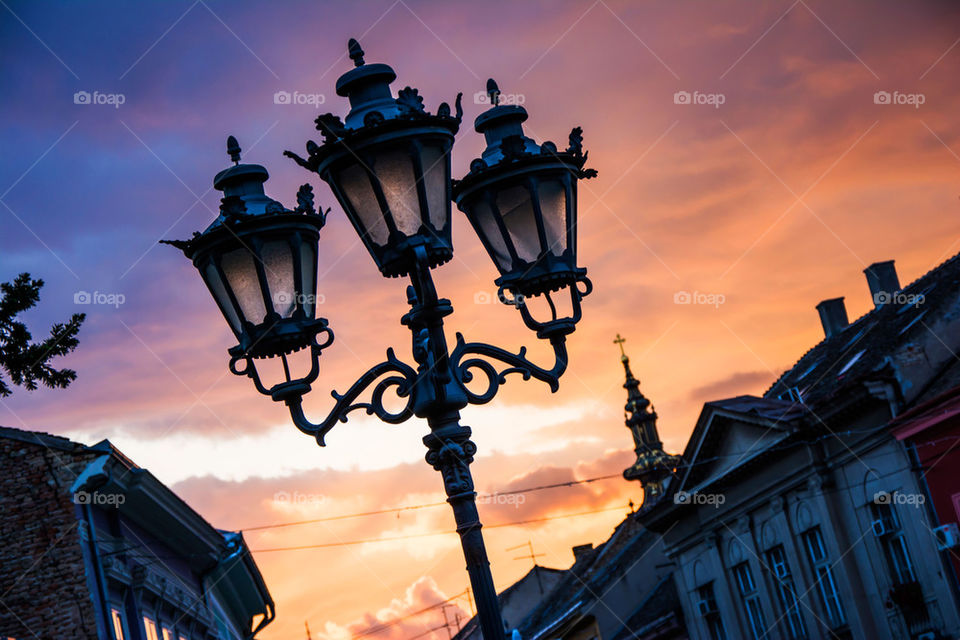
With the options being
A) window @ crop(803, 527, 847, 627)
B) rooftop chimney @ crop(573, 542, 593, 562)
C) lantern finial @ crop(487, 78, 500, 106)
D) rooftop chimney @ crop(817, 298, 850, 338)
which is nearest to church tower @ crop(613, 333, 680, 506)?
rooftop chimney @ crop(573, 542, 593, 562)

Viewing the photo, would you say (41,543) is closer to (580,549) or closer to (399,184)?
(399,184)

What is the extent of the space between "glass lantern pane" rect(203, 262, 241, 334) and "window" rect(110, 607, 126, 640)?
1306 cm

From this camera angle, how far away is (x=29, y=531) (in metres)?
18.8

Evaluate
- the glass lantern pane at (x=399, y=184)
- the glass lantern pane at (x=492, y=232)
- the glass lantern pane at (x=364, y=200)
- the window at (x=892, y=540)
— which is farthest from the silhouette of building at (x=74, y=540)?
the window at (x=892, y=540)

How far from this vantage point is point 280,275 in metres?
6.95

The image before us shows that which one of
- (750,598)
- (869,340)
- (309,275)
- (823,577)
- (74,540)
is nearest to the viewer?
(309,275)

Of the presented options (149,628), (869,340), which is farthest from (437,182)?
(869,340)

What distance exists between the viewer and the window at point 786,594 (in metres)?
31.5

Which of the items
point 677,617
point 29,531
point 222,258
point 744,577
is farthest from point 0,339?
point 677,617

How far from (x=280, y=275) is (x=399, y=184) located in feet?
2.94

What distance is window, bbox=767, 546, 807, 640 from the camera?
104 feet

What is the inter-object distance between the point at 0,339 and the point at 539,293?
9.77 m

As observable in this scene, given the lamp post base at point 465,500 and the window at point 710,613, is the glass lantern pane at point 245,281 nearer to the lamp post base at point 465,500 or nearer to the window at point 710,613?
the lamp post base at point 465,500

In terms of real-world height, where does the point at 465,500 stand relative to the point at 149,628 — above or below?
below
